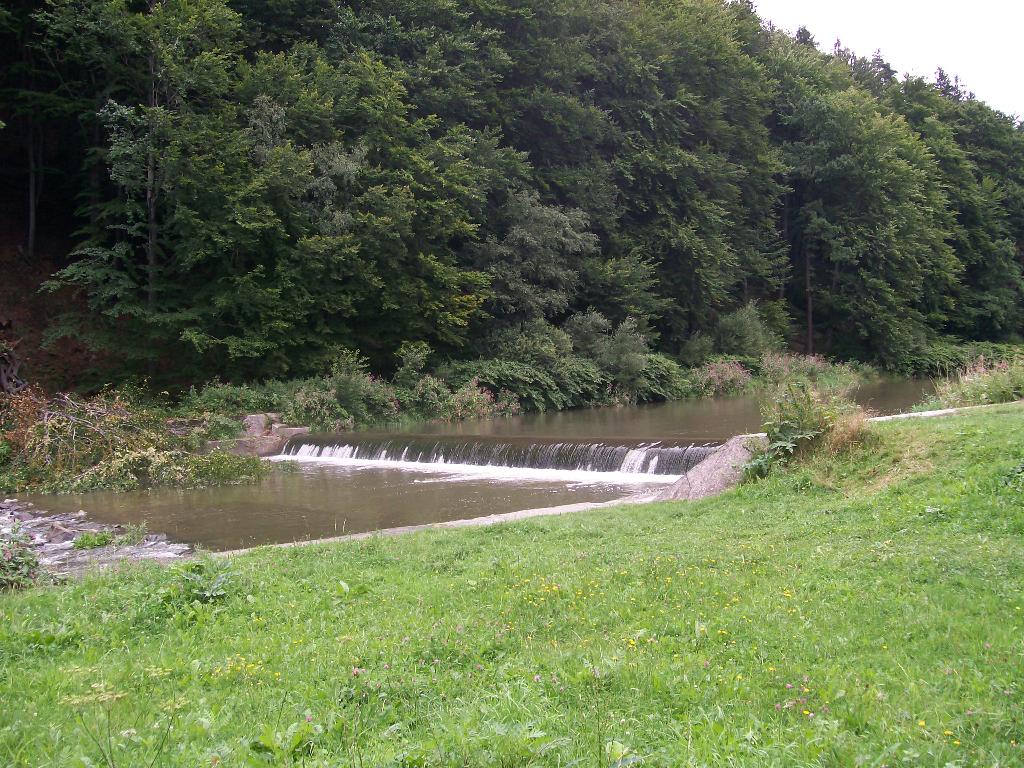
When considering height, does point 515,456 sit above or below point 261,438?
above

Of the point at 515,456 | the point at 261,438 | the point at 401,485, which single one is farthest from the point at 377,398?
the point at 401,485

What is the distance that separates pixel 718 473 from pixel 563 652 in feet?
25.6

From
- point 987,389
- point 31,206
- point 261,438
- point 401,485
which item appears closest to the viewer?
point 987,389

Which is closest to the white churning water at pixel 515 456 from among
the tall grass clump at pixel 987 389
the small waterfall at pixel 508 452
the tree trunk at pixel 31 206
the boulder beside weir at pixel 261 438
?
the small waterfall at pixel 508 452

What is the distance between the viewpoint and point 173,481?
16734 mm

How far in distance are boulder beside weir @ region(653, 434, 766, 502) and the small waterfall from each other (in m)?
2.32

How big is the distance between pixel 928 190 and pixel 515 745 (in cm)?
5618

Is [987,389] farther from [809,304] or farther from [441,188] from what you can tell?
[809,304]

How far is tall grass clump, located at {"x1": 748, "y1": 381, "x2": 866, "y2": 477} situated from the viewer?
1146 cm

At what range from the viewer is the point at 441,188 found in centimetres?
2967

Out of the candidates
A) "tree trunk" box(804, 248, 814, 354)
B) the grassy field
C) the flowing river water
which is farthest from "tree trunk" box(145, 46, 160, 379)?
"tree trunk" box(804, 248, 814, 354)

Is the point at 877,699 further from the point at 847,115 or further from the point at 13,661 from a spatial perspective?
the point at 847,115

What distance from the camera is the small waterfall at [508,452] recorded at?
1695 cm

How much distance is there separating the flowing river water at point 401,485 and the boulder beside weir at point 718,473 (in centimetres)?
207
